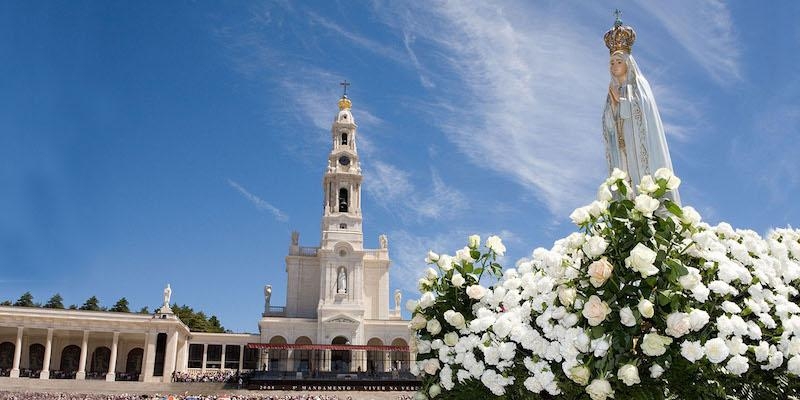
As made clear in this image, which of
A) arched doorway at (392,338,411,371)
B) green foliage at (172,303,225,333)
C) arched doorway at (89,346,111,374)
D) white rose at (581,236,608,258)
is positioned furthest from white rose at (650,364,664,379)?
green foliage at (172,303,225,333)

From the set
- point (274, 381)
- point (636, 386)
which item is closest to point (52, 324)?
point (274, 381)

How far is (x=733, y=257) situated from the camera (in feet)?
21.8

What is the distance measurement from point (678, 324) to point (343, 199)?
61314 mm

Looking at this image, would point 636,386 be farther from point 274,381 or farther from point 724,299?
point 274,381

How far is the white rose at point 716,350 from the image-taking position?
Result: 545 centimetres

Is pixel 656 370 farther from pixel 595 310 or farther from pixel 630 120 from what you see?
pixel 630 120

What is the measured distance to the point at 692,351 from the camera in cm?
557

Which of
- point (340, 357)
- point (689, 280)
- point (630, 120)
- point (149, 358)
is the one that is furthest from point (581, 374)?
point (340, 357)

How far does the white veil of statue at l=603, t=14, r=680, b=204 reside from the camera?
14258mm

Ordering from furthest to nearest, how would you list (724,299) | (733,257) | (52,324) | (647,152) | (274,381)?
(52,324) < (274,381) < (647,152) < (733,257) < (724,299)

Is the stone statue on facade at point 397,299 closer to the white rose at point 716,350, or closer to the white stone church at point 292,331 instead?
the white stone church at point 292,331

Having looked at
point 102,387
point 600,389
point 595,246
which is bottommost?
point 600,389

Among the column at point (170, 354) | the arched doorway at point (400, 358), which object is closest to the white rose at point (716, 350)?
the arched doorway at point (400, 358)

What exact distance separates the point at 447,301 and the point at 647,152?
7964 mm
